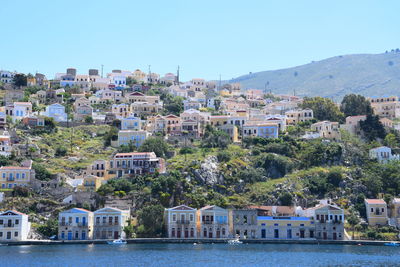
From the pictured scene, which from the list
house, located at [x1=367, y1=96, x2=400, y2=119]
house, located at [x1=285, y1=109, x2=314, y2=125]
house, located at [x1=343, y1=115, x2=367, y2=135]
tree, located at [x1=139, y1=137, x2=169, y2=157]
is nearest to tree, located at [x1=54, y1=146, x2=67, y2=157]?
tree, located at [x1=139, y1=137, x2=169, y2=157]

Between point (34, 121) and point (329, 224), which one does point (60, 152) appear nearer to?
point (34, 121)

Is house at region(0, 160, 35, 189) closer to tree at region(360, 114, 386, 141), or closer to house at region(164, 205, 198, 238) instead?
house at region(164, 205, 198, 238)

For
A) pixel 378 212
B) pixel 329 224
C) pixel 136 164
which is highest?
pixel 136 164

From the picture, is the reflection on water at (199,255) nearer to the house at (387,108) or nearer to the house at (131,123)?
the house at (131,123)

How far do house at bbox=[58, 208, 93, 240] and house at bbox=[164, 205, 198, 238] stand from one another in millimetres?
9159

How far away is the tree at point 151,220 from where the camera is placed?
74125mm

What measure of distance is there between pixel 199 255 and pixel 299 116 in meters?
53.4

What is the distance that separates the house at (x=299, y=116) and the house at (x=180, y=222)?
39.1m

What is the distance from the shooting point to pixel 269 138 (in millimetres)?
97375

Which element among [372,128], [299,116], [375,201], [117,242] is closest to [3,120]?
[117,242]

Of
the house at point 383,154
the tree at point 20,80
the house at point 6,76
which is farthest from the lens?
the house at point 6,76

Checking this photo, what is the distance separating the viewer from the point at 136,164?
8469cm

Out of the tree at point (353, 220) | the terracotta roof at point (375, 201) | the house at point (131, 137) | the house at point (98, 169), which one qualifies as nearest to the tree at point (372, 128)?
the terracotta roof at point (375, 201)

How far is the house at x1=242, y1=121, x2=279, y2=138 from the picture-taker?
326 feet
